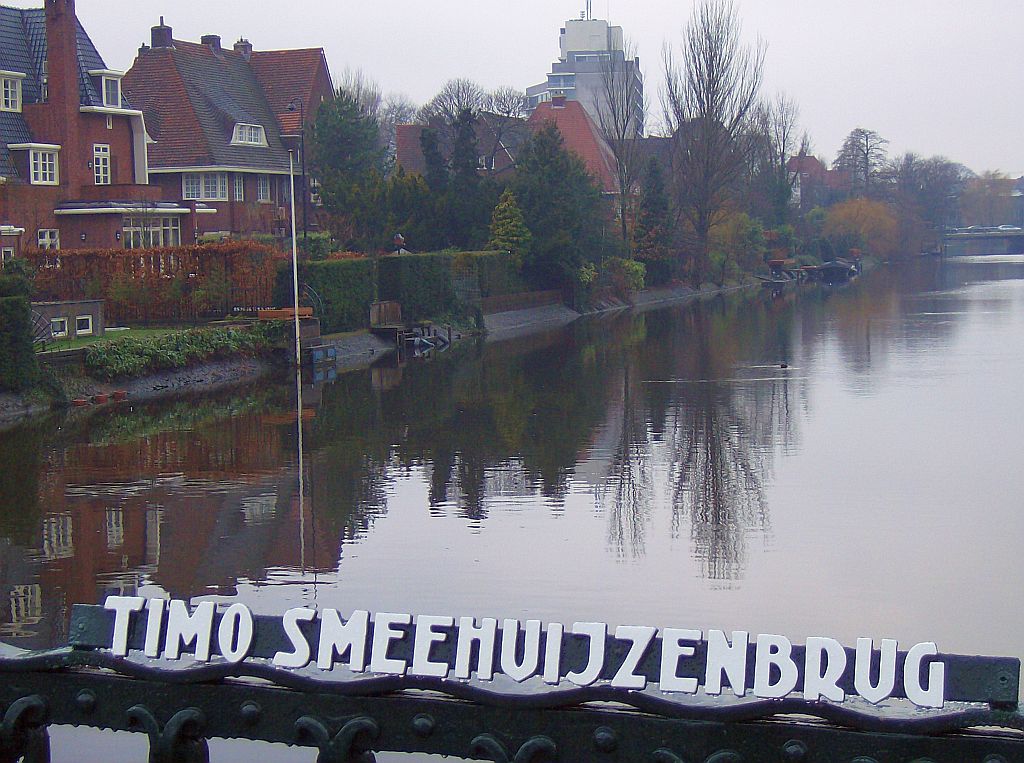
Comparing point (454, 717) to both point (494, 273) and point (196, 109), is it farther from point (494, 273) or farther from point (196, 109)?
point (196, 109)

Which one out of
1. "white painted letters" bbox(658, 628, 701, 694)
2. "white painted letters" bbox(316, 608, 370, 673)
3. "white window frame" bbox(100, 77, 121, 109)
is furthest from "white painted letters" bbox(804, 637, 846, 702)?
"white window frame" bbox(100, 77, 121, 109)

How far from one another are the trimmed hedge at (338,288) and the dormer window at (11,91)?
40.8 feet

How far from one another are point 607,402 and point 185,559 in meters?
13.2

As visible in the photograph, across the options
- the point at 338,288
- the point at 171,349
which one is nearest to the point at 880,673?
the point at 171,349

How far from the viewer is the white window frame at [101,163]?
43156mm

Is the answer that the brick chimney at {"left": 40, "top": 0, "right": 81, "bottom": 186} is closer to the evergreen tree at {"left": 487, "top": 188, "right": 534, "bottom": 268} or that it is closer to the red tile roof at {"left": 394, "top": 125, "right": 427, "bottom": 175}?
the evergreen tree at {"left": 487, "top": 188, "right": 534, "bottom": 268}

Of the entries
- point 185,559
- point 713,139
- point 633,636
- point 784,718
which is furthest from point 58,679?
point 713,139

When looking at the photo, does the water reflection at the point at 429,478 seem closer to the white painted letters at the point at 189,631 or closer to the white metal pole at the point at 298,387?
the white metal pole at the point at 298,387

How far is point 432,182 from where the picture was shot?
161 ft

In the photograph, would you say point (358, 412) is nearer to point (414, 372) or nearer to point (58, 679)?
point (414, 372)

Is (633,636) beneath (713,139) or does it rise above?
beneath

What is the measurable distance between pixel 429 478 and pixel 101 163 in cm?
3043

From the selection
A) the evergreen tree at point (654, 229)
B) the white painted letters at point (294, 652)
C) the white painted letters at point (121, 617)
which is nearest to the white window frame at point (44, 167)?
the evergreen tree at point (654, 229)

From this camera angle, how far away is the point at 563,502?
49.8ft
